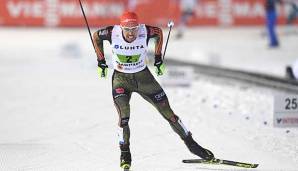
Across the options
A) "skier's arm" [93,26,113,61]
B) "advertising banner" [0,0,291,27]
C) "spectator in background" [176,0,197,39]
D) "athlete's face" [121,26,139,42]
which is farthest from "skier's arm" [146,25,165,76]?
"advertising banner" [0,0,291,27]

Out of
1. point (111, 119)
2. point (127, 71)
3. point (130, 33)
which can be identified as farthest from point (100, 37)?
point (111, 119)

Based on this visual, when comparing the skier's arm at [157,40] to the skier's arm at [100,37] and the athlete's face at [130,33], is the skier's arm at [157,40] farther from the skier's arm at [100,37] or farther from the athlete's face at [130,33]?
the skier's arm at [100,37]

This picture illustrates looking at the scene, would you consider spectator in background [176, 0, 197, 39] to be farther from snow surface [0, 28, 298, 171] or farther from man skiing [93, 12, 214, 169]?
man skiing [93, 12, 214, 169]

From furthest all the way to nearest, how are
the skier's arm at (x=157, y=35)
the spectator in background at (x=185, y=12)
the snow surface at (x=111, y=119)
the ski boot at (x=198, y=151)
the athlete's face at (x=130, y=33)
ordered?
the spectator in background at (x=185, y=12), the snow surface at (x=111, y=119), the ski boot at (x=198, y=151), the skier's arm at (x=157, y=35), the athlete's face at (x=130, y=33)

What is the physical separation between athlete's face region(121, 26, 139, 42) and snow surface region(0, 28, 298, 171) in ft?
5.69

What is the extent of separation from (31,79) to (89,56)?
17.8ft

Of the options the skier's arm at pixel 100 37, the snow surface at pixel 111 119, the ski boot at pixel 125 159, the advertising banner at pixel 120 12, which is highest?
the skier's arm at pixel 100 37

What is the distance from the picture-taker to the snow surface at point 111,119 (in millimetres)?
9250

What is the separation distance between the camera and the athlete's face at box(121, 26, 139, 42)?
→ 27.0 ft

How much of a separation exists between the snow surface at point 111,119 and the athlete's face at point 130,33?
173cm

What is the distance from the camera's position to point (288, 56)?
21.8m

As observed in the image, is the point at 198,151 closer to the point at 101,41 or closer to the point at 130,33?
the point at 130,33

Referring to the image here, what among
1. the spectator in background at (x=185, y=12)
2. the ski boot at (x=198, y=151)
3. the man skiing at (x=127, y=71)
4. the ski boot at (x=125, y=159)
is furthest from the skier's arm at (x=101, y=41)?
the spectator in background at (x=185, y=12)

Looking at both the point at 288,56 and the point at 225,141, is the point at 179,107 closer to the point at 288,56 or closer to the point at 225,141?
the point at 225,141
